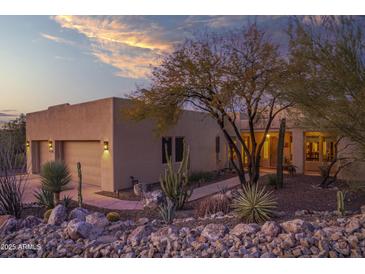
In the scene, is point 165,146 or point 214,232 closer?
point 214,232

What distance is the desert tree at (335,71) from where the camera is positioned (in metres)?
5.13

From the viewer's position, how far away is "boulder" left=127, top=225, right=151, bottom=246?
416 cm

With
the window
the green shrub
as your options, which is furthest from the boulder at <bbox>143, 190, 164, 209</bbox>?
the window

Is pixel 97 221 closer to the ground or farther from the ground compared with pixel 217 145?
closer to the ground

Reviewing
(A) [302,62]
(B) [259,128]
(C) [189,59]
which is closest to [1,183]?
(C) [189,59]

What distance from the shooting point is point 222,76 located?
758 cm

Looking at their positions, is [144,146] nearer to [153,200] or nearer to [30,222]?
[153,200]

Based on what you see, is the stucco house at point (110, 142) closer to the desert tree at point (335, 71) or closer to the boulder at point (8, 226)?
the boulder at point (8, 226)

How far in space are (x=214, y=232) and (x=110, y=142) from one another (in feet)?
19.7

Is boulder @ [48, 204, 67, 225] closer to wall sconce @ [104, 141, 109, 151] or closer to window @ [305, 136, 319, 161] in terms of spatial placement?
wall sconce @ [104, 141, 109, 151]

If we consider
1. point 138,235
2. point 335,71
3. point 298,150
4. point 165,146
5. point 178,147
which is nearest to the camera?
point 138,235

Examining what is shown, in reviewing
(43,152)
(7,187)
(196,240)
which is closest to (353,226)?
(196,240)

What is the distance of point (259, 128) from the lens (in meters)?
14.0

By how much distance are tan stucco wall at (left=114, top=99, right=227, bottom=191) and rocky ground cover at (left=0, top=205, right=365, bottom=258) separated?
4.65 meters
